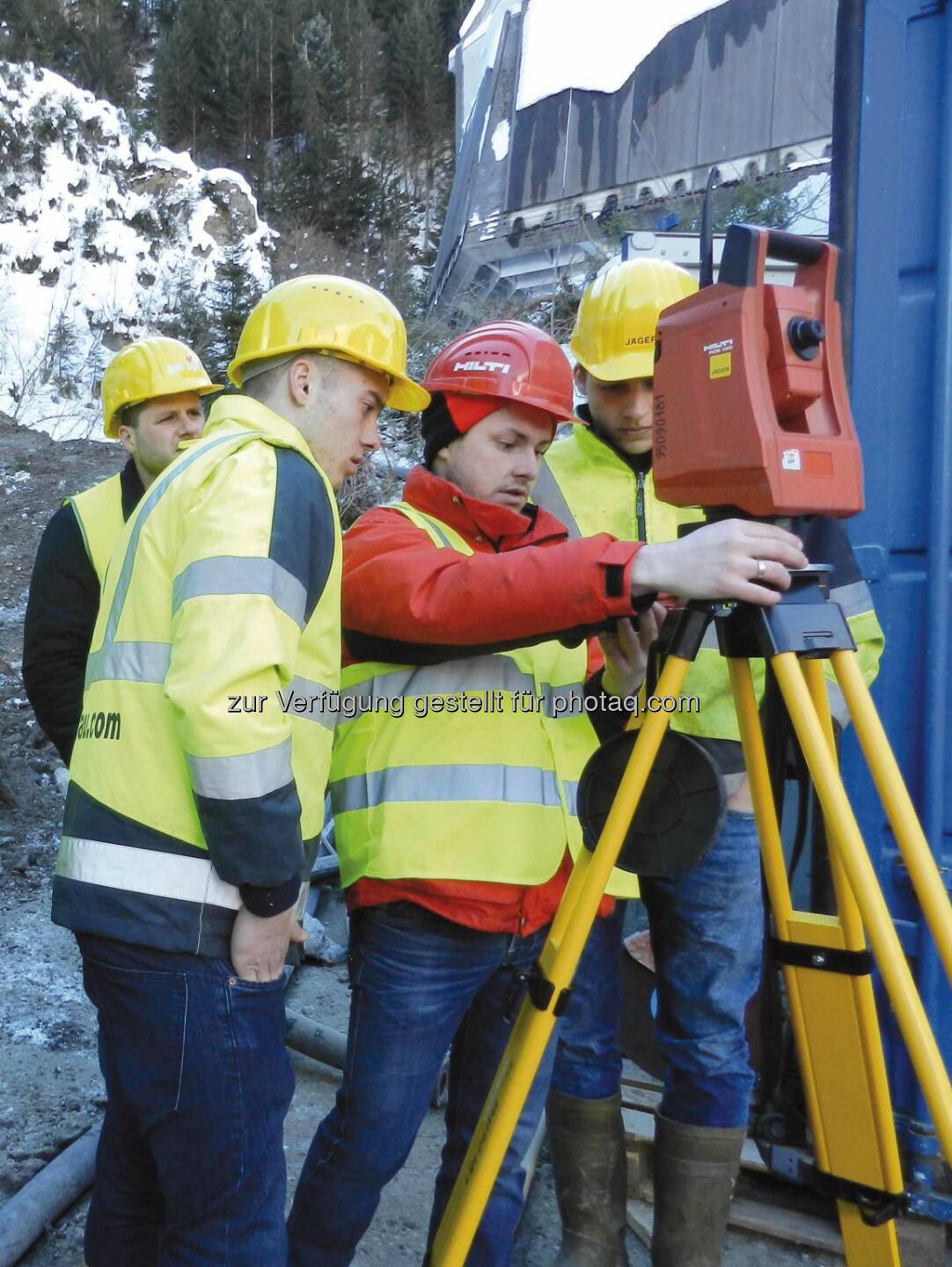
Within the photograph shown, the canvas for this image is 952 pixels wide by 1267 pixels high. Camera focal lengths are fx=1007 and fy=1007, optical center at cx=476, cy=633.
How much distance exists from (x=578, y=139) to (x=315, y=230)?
5154 mm

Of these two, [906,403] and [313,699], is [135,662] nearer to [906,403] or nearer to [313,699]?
[313,699]

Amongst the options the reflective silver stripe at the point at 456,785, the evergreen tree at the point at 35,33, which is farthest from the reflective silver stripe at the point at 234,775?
the evergreen tree at the point at 35,33

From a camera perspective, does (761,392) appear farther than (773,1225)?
No

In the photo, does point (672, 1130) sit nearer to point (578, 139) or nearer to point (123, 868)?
point (123, 868)

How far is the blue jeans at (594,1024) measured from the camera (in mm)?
2066

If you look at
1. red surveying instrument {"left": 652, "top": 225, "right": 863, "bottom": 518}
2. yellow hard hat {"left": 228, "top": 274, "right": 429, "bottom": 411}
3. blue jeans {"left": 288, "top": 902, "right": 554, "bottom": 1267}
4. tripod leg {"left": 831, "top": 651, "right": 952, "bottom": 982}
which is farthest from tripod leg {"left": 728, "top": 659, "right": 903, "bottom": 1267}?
yellow hard hat {"left": 228, "top": 274, "right": 429, "bottom": 411}

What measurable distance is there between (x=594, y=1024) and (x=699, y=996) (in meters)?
0.22

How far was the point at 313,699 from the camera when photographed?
1547 millimetres

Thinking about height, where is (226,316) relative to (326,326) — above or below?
above

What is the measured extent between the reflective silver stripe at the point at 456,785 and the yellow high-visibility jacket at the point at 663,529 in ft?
1.62

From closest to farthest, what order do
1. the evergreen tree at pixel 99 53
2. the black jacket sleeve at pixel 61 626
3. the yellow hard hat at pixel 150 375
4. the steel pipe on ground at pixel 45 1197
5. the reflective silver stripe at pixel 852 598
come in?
the reflective silver stripe at pixel 852 598, the steel pipe on ground at pixel 45 1197, the black jacket sleeve at pixel 61 626, the yellow hard hat at pixel 150 375, the evergreen tree at pixel 99 53

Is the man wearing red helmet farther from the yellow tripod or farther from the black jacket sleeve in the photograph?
the black jacket sleeve

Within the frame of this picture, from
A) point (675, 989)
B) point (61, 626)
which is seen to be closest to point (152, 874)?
point (675, 989)

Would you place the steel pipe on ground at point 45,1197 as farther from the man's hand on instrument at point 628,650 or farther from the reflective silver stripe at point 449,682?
the man's hand on instrument at point 628,650
